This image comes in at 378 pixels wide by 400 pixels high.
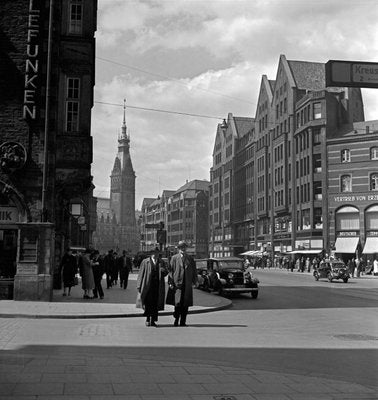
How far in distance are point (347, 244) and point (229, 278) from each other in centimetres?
4178

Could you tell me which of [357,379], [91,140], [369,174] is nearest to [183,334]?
[357,379]

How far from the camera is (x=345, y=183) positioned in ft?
207

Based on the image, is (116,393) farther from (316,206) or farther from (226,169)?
(226,169)

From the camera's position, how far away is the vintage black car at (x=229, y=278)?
2248cm

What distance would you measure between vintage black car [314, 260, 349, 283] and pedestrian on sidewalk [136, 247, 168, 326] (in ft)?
86.7

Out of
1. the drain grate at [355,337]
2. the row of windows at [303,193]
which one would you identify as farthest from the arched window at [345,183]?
the drain grate at [355,337]

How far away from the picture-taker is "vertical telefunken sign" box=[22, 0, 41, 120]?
1903 centimetres

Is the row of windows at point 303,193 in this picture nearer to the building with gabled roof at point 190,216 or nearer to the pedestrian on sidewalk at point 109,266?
the pedestrian on sidewalk at point 109,266

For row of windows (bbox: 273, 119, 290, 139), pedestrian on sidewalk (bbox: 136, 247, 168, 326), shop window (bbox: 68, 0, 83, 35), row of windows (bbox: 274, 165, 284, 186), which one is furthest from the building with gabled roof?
pedestrian on sidewalk (bbox: 136, 247, 168, 326)

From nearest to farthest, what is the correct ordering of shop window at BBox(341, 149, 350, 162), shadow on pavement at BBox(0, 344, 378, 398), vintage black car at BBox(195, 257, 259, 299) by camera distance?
1. shadow on pavement at BBox(0, 344, 378, 398)
2. vintage black car at BBox(195, 257, 259, 299)
3. shop window at BBox(341, 149, 350, 162)

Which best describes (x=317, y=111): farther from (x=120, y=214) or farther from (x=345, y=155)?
(x=120, y=214)

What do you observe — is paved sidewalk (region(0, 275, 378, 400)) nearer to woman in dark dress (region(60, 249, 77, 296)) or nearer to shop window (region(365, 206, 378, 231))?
woman in dark dress (region(60, 249, 77, 296))

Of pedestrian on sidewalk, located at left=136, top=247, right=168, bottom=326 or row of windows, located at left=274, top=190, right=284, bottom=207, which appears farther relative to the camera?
row of windows, located at left=274, top=190, right=284, bottom=207

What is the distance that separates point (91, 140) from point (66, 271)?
194 inches
